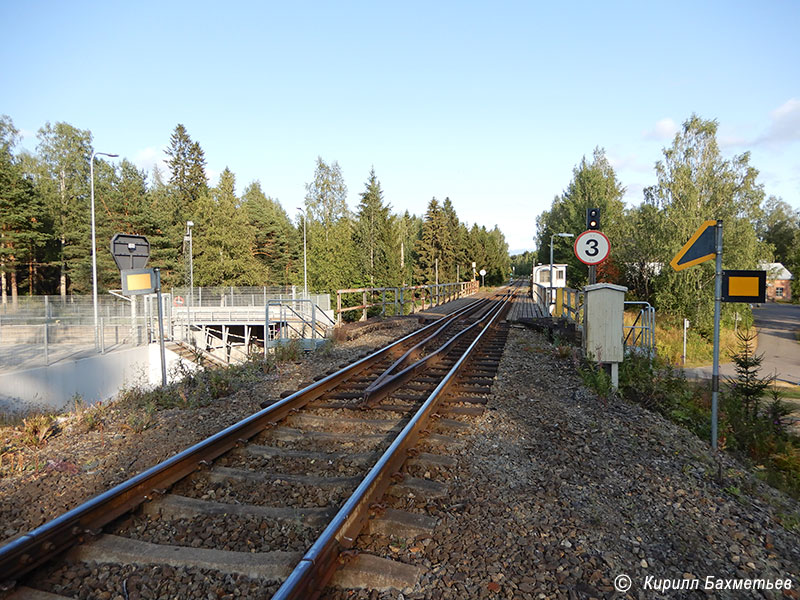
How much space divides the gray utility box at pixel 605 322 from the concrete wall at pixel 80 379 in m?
8.97

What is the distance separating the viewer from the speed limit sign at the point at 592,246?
8.71 meters

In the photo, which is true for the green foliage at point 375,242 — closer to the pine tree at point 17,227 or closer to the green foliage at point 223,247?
the green foliage at point 223,247

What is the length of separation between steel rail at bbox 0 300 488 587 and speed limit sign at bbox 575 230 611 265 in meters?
5.83

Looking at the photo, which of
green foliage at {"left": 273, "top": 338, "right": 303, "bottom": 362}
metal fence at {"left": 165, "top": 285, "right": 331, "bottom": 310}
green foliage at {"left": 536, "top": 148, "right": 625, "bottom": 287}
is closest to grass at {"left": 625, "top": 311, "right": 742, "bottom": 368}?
green foliage at {"left": 536, "top": 148, "right": 625, "bottom": 287}

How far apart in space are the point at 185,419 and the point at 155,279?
520cm

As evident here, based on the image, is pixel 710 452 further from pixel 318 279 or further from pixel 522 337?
pixel 318 279

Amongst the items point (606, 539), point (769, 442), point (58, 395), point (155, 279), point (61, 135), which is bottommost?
point (58, 395)

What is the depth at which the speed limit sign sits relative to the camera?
8.71 metres

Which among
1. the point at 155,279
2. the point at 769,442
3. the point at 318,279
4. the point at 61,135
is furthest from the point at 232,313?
the point at 61,135

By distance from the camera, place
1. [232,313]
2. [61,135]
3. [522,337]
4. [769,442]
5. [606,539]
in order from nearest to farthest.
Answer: [606,539] → [769,442] → [522,337] → [232,313] → [61,135]

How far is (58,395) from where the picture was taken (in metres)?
14.3

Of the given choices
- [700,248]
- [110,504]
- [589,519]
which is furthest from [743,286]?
[110,504]

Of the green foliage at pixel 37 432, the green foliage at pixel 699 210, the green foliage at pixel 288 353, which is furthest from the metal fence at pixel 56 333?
the green foliage at pixel 699 210

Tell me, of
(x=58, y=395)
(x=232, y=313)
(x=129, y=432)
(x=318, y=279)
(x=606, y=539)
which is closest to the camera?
(x=606, y=539)
